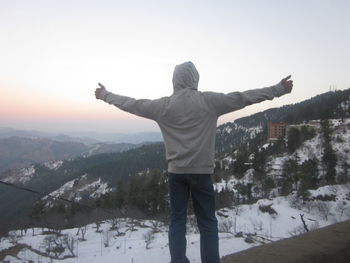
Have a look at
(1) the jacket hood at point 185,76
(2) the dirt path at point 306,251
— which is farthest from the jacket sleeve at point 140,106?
(2) the dirt path at point 306,251

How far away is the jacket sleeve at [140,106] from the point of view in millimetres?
2766

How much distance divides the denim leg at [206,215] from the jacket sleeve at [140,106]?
25.4 inches

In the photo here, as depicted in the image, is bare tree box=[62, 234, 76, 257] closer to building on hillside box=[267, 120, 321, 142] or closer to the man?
the man

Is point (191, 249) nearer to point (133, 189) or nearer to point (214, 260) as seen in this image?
point (214, 260)

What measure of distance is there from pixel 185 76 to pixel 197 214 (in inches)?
47.4

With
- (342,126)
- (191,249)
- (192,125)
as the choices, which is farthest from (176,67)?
(342,126)

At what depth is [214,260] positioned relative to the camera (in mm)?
2691

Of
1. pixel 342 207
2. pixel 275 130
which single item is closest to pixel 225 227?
pixel 342 207

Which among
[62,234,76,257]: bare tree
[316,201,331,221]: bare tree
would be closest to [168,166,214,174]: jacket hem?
[62,234,76,257]: bare tree

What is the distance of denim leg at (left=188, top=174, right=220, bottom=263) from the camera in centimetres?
268

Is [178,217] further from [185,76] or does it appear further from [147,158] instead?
[147,158]

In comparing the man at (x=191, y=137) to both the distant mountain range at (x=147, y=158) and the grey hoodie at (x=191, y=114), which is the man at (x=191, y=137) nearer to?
the grey hoodie at (x=191, y=114)

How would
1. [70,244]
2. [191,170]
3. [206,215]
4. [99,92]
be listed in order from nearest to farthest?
1. [191,170]
2. [206,215]
3. [99,92]
4. [70,244]

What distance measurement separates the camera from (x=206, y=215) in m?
2.73
